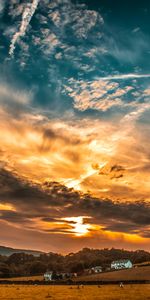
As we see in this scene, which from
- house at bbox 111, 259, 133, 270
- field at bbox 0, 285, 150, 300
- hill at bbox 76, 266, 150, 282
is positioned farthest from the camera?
house at bbox 111, 259, 133, 270

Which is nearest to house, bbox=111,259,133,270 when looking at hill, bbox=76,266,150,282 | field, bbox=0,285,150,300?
hill, bbox=76,266,150,282

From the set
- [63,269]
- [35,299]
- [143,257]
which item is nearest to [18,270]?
[63,269]

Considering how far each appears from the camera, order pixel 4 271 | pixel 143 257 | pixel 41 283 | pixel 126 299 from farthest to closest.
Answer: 1. pixel 143 257
2. pixel 4 271
3. pixel 41 283
4. pixel 126 299

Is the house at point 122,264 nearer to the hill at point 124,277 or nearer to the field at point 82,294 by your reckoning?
the hill at point 124,277

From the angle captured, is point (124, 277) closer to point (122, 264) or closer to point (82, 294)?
point (82, 294)

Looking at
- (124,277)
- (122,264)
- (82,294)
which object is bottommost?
(82,294)

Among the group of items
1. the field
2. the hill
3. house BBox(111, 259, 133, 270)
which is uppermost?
house BBox(111, 259, 133, 270)

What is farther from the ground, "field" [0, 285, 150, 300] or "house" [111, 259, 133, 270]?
"house" [111, 259, 133, 270]

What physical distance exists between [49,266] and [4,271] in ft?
80.1

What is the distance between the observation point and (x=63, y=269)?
168m

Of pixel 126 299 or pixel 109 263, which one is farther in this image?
pixel 109 263

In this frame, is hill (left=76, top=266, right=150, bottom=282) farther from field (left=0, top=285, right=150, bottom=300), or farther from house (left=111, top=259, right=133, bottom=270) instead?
house (left=111, top=259, right=133, bottom=270)

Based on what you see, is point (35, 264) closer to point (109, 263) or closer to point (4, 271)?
point (4, 271)

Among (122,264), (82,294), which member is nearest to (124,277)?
(82,294)
